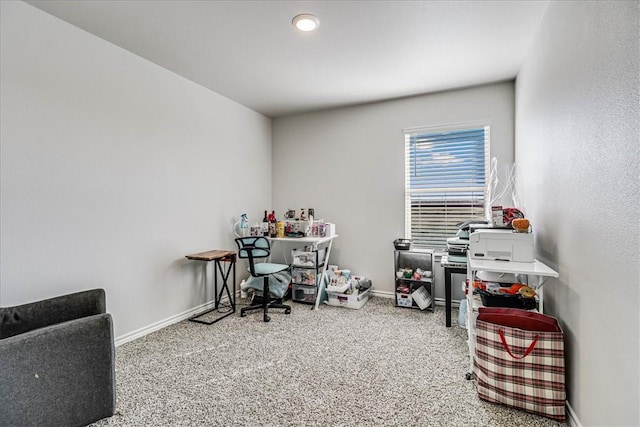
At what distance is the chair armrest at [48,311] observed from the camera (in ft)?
6.09

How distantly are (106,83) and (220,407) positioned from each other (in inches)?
106

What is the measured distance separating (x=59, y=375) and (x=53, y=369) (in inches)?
1.8

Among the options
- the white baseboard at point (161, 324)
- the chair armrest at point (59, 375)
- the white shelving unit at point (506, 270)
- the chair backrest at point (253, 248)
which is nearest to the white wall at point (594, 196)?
the white shelving unit at point (506, 270)

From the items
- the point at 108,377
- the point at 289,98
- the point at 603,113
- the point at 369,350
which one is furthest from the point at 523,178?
the point at 108,377

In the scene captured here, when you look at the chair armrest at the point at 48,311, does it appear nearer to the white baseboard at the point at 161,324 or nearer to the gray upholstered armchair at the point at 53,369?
the gray upholstered armchair at the point at 53,369

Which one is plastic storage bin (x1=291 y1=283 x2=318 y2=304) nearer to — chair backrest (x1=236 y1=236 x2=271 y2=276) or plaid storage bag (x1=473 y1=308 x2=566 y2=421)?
chair backrest (x1=236 y1=236 x2=271 y2=276)

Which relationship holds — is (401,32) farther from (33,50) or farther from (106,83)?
(33,50)

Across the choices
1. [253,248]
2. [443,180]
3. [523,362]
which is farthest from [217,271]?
[523,362]

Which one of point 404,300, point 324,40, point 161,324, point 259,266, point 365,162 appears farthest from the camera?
point 365,162

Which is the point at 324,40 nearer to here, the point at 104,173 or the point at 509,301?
the point at 104,173

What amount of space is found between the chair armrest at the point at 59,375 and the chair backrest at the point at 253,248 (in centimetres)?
161

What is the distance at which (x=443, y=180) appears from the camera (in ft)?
12.6

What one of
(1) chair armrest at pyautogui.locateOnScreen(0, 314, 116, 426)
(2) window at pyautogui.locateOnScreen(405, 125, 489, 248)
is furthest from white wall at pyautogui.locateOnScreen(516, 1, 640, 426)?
(1) chair armrest at pyautogui.locateOnScreen(0, 314, 116, 426)

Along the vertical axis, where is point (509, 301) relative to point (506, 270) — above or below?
below
